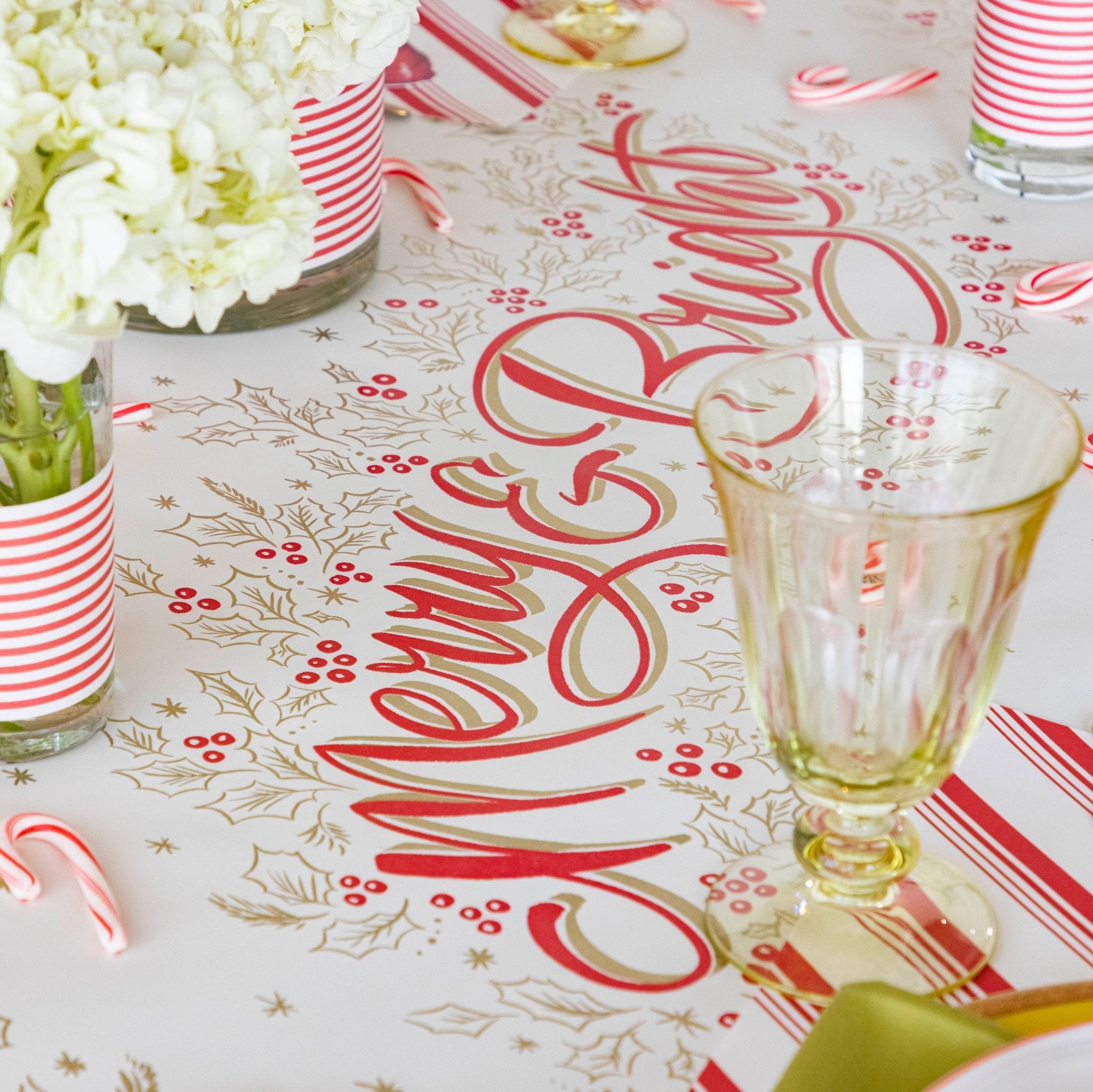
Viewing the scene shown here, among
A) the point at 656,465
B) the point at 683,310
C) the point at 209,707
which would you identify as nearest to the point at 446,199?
the point at 683,310

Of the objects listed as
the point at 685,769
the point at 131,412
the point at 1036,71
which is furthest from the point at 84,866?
the point at 1036,71

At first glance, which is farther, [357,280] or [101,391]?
[357,280]

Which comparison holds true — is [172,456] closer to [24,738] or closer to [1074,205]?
[24,738]

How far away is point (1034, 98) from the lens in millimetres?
1161

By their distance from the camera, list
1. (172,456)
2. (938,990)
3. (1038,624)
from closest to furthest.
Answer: (938,990), (1038,624), (172,456)

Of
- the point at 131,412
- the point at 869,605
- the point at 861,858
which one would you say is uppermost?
the point at 869,605

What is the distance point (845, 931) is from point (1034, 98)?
79 centimetres

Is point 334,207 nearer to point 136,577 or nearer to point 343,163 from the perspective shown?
point 343,163

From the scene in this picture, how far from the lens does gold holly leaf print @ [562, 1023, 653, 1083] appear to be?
54cm

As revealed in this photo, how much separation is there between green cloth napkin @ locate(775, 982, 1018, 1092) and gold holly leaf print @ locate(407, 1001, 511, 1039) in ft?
0.36

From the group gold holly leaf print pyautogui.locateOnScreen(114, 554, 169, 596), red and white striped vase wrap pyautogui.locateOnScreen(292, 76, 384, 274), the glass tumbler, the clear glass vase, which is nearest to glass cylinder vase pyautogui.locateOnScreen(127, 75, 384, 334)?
red and white striped vase wrap pyautogui.locateOnScreen(292, 76, 384, 274)

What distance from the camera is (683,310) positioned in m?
1.05

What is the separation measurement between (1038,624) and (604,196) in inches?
21.9

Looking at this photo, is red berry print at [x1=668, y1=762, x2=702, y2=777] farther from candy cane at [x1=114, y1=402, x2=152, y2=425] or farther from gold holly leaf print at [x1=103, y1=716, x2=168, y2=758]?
candy cane at [x1=114, y1=402, x2=152, y2=425]
